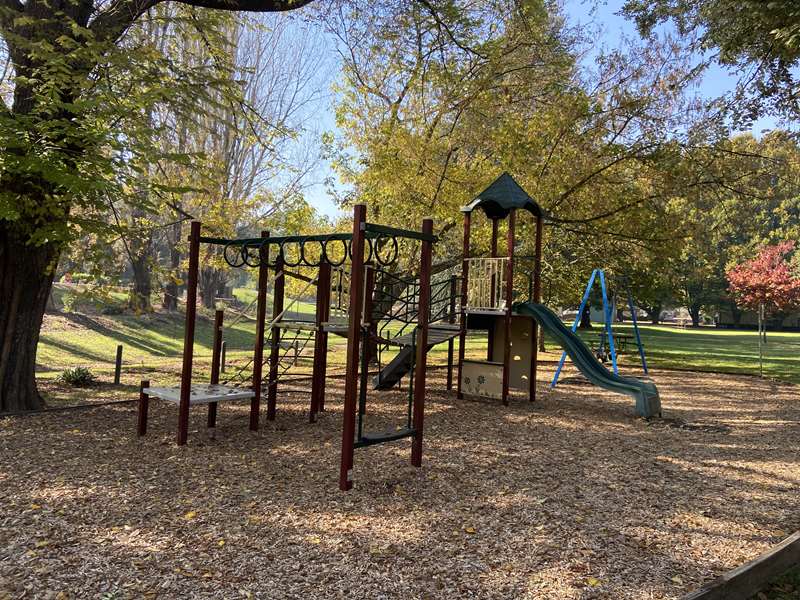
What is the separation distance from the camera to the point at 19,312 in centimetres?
763

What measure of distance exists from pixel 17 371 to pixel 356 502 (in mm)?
5724

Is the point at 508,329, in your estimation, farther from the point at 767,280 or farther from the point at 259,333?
the point at 767,280

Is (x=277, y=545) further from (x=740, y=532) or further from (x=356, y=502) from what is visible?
(x=740, y=532)

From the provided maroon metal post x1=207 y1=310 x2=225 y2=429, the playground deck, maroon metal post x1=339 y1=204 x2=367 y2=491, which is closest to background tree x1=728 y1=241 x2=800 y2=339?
the playground deck

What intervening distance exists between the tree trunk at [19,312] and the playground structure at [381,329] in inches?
80.5

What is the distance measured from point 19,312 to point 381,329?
513 cm

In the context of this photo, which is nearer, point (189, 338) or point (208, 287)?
point (189, 338)

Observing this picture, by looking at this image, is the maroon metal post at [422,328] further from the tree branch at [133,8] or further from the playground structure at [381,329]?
the tree branch at [133,8]

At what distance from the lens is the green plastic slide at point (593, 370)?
349 inches

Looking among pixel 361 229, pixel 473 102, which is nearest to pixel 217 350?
pixel 361 229

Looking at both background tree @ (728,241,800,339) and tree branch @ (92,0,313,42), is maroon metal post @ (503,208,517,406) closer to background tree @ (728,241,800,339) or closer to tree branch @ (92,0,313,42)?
tree branch @ (92,0,313,42)

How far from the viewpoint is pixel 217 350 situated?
282 inches

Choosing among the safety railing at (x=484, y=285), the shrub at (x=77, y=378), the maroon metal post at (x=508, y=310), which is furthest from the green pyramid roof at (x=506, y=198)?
the shrub at (x=77, y=378)

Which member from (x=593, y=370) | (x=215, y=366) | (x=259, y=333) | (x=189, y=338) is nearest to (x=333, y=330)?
(x=259, y=333)
